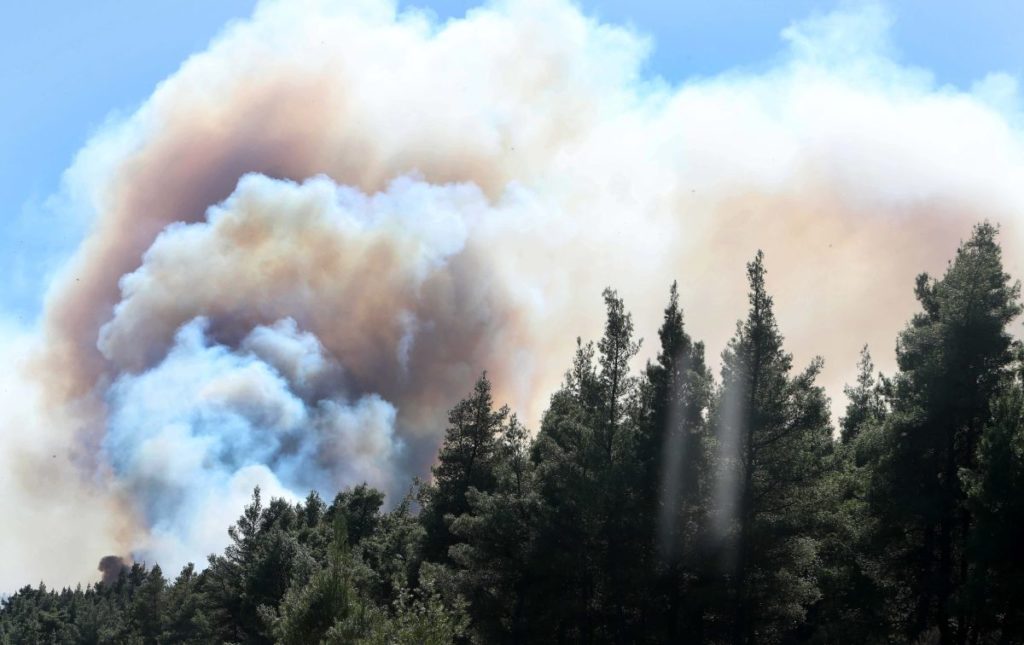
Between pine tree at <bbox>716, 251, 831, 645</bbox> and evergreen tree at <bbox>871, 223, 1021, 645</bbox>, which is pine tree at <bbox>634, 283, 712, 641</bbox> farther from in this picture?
evergreen tree at <bbox>871, 223, 1021, 645</bbox>

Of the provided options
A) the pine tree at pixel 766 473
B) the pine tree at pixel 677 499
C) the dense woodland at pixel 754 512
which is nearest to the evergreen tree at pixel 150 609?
the dense woodland at pixel 754 512

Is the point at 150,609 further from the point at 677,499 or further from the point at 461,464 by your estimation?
the point at 677,499

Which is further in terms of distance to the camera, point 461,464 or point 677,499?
point 461,464

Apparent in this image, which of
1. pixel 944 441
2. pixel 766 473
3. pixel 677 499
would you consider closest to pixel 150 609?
pixel 677 499

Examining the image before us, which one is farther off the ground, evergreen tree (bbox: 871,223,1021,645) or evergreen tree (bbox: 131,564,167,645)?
Answer: evergreen tree (bbox: 871,223,1021,645)

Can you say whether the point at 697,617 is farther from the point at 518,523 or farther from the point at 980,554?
the point at 980,554

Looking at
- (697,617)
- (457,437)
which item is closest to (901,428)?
(697,617)

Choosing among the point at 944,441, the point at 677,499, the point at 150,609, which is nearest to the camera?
the point at 944,441

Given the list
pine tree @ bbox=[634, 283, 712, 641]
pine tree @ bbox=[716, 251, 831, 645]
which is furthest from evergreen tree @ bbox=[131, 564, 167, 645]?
pine tree @ bbox=[716, 251, 831, 645]

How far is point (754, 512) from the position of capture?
3722cm

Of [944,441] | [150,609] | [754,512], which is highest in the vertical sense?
[944,441]

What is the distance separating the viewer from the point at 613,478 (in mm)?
39219

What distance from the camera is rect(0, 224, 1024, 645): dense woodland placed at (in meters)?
32.6

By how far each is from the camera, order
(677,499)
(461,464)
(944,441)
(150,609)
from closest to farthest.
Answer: (944,441) → (677,499) → (461,464) → (150,609)
